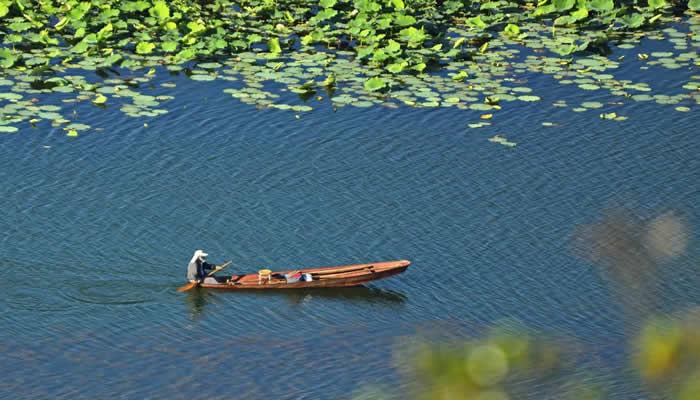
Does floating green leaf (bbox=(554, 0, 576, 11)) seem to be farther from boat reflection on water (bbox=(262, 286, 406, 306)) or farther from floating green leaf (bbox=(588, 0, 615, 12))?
boat reflection on water (bbox=(262, 286, 406, 306))

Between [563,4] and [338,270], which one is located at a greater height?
[563,4]

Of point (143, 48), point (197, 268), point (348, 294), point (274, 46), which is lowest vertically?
point (348, 294)

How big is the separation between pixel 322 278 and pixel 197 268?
2.56 m

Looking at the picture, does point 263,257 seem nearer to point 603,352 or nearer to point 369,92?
point 603,352

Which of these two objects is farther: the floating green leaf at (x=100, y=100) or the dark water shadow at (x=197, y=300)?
the floating green leaf at (x=100, y=100)

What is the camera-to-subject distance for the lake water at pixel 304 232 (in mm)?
18328

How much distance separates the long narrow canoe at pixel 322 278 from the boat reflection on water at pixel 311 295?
123 mm

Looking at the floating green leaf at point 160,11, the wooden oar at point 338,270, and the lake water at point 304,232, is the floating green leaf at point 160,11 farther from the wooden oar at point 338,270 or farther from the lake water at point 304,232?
the wooden oar at point 338,270

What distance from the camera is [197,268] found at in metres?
20.5

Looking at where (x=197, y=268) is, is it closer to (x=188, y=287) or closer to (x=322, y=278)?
(x=188, y=287)

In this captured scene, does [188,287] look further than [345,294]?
No

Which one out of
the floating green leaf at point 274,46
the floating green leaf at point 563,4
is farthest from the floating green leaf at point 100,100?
the floating green leaf at point 563,4

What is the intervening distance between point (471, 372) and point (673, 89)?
101ft

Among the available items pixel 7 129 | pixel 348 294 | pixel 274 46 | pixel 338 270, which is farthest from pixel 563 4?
pixel 7 129
